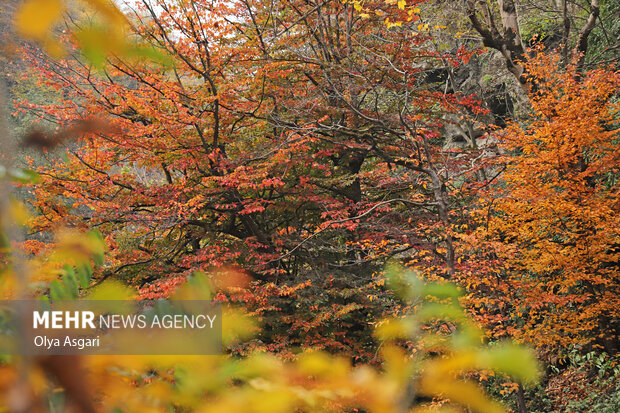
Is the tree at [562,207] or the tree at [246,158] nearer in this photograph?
the tree at [562,207]

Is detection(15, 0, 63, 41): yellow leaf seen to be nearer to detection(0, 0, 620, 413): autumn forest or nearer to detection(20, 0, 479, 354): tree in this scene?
detection(0, 0, 620, 413): autumn forest

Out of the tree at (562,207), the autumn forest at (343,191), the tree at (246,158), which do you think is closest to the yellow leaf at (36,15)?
the autumn forest at (343,191)

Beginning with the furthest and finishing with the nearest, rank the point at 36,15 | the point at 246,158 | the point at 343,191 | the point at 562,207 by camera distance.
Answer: the point at 343,191 < the point at 246,158 < the point at 562,207 < the point at 36,15

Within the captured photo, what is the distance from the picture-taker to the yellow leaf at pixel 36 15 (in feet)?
1.72

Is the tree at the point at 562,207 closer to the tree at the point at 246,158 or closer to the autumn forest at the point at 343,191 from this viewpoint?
the autumn forest at the point at 343,191

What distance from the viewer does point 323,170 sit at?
27.6 ft

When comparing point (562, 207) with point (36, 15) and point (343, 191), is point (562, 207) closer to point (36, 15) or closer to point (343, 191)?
point (343, 191)

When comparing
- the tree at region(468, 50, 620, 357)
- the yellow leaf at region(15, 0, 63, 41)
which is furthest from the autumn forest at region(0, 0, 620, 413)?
the yellow leaf at region(15, 0, 63, 41)

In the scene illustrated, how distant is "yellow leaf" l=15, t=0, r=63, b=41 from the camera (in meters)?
0.52

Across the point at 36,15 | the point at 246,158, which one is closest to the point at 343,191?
the point at 246,158

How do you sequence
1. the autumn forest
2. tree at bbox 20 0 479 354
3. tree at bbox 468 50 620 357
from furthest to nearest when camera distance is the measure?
tree at bbox 20 0 479 354 < the autumn forest < tree at bbox 468 50 620 357

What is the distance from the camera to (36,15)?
0.53 m

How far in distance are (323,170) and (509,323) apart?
4.57 meters

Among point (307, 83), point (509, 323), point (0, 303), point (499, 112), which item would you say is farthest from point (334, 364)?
point (499, 112)
